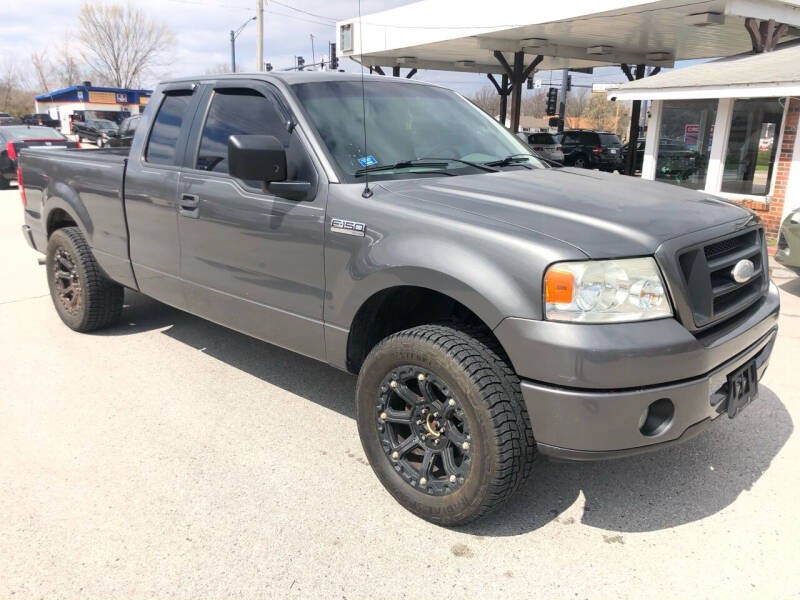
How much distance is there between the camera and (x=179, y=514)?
2945 millimetres

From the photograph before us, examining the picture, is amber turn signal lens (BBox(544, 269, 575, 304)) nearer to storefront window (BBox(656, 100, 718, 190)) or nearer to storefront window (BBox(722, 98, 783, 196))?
storefront window (BBox(722, 98, 783, 196))

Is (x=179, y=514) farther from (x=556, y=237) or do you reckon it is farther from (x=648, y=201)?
(x=648, y=201)

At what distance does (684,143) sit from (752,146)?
82.6 inches

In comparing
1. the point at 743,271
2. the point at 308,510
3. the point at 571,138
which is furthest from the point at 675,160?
the point at 308,510

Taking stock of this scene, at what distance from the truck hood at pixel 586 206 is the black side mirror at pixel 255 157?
1.73ft

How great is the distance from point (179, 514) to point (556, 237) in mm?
2056

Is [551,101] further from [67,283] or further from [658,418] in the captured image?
[658,418]

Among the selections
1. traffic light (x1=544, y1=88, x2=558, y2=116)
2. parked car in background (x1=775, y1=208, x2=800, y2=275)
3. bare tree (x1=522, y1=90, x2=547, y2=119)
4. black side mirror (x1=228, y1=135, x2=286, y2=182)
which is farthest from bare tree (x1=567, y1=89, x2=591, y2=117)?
black side mirror (x1=228, y1=135, x2=286, y2=182)

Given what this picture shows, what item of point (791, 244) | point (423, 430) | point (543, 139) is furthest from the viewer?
point (543, 139)

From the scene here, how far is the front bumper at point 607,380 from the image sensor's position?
2.32 m

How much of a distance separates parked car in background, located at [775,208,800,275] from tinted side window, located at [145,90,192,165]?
19.4 ft

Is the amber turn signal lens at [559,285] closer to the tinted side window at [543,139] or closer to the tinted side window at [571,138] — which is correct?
the tinted side window at [571,138]

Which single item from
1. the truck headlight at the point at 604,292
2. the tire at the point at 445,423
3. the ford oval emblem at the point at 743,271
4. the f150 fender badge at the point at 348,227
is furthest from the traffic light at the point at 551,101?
the truck headlight at the point at 604,292

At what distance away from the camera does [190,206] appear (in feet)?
12.8
